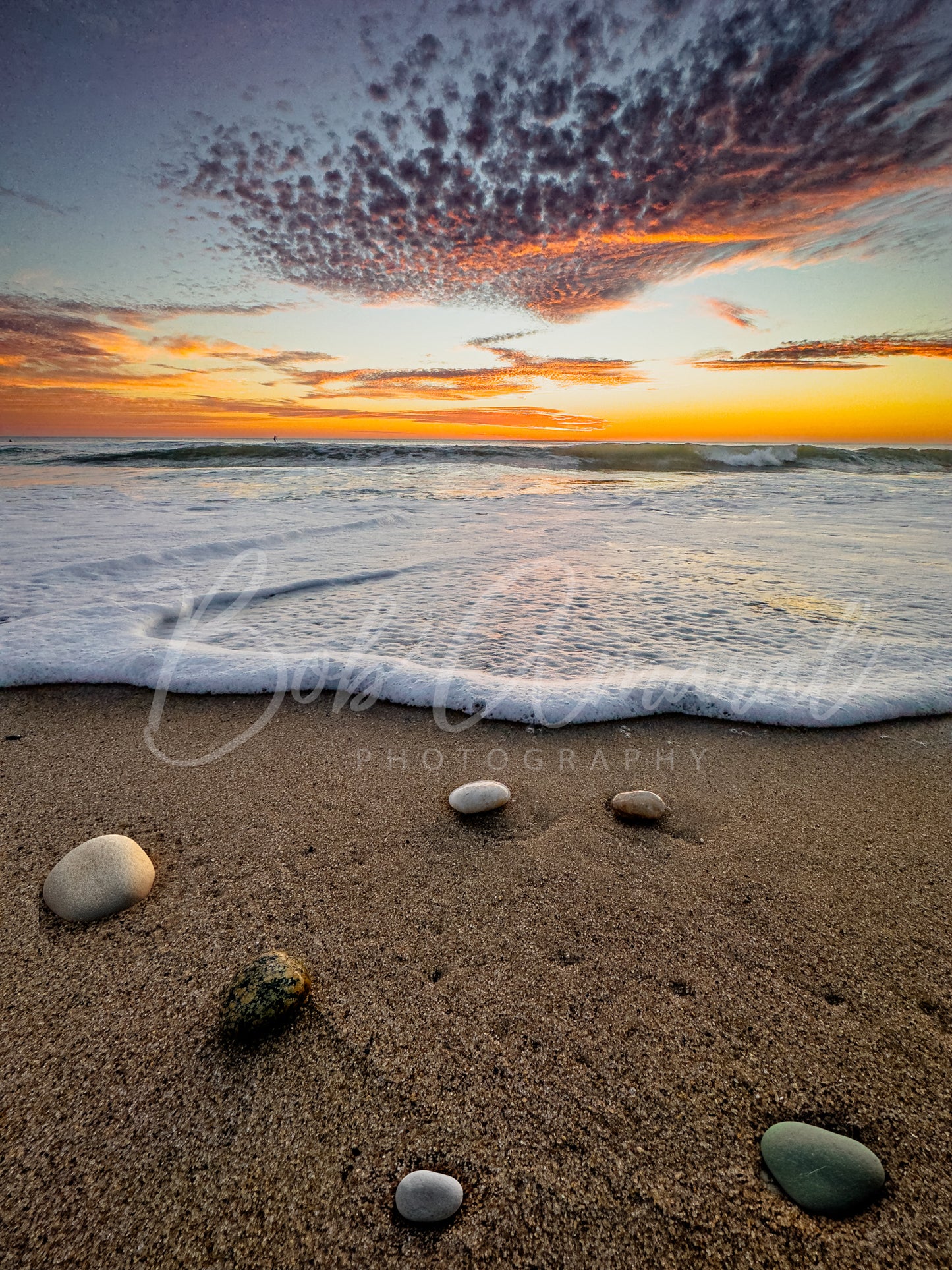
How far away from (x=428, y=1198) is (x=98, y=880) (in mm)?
1266

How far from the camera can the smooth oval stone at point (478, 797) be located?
2100 millimetres

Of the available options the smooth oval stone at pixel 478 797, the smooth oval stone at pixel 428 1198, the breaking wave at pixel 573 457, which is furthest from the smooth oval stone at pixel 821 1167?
the breaking wave at pixel 573 457

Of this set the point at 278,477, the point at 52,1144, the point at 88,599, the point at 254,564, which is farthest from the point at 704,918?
the point at 278,477

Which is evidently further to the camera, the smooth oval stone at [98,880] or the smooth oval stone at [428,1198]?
the smooth oval stone at [98,880]

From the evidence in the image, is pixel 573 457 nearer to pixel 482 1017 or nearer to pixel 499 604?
pixel 499 604

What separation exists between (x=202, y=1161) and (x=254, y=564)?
5.14 m

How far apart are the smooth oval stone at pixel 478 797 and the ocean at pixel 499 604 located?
683 millimetres

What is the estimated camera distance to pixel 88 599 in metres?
4.31

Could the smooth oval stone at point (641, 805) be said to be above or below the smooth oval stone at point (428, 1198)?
below

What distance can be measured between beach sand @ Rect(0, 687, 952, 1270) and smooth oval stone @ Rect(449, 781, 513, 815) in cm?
5

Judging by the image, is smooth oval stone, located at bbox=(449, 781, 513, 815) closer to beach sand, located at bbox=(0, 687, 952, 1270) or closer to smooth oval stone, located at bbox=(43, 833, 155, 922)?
beach sand, located at bbox=(0, 687, 952, 1270)

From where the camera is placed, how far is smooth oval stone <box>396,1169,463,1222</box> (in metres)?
0.99

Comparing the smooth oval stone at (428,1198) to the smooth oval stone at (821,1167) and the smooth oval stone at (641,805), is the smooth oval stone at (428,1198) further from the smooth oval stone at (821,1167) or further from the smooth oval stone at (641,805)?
the smooth oval stone at (641,805)

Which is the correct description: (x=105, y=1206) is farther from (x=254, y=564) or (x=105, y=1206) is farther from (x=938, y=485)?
(x=938, y=485)
